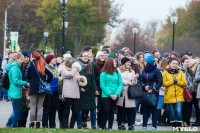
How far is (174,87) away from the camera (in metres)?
11.7

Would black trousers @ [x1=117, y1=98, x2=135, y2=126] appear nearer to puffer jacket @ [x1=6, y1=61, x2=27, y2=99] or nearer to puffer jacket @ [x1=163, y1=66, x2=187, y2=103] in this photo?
puffer jacket @ [x1=163, y1=66, x2=187, y2=103]

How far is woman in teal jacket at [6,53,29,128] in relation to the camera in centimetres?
1103

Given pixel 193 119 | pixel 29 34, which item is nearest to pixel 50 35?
pixel 29 34

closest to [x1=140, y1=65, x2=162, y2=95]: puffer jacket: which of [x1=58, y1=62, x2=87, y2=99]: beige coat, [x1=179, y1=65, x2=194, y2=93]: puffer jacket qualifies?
[x1=179, y1=65, x2=194, y2=93]: puffer jacket

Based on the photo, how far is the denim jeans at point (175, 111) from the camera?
11648 mm

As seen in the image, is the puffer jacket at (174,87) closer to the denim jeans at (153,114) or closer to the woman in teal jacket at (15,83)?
the denim jeans at (153,114)

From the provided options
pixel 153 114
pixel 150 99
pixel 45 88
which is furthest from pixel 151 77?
pixel 45 88

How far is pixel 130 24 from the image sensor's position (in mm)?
65312

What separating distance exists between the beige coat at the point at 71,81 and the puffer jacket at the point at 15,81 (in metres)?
1.04

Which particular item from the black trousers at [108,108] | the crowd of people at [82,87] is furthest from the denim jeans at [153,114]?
the black trousers at [108,108]

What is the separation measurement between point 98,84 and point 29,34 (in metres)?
55.5

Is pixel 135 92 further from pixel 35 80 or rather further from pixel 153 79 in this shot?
pixel 35 80

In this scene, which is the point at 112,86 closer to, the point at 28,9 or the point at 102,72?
the point at 102,72

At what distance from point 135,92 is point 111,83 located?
74 cm
